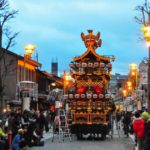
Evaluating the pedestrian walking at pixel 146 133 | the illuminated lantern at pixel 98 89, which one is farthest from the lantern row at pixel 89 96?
the pedestrian walking at pixel 146 133

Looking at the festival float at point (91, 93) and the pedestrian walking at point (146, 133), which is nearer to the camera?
the pedestrian walking at point (146, 133)

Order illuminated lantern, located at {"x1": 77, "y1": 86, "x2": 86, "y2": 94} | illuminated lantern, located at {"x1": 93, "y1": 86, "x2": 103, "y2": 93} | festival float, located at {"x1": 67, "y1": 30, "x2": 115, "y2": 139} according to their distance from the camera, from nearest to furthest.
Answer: festival float, located at {"x1": 67, "y1": 30, "x2": 115, "y2": 139}
illuminated lantern, located at {"x1": 93, "y1": 86, "x2": 103, "y2": 93}
illuminated lantern, located at {"x1": 77, "y1": 86, "x2": 86, "y2": 94}

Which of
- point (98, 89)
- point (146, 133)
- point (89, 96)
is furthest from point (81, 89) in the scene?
point (146, 133)

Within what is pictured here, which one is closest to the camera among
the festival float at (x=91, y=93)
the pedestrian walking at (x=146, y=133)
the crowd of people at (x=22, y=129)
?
the pedestrian walking at (x=146, y=133)

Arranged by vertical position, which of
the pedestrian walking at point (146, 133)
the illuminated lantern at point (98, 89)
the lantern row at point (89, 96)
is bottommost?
the pedestrian walking at point (146, 133)

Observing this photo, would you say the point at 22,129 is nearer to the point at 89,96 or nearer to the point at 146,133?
the point at 146,133

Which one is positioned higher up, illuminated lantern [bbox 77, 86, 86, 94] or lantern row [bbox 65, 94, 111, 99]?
illuminated lantern [bbox 77, 86, 86, 94]

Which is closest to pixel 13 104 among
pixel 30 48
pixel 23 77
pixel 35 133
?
pixel 23 77

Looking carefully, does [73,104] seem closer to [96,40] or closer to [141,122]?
[96,40]

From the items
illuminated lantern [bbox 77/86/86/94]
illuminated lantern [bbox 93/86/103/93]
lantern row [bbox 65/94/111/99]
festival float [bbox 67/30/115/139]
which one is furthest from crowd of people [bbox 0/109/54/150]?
illuminated lantern [bbox 93/86/103/93]

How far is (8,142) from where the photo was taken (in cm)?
2136

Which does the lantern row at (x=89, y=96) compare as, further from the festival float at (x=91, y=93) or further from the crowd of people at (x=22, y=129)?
the crowd of people at (x=22, y=129)

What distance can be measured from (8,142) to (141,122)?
515 cm

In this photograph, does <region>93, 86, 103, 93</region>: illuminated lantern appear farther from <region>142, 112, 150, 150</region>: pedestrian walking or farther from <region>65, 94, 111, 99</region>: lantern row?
<region>142, 112, 150, 150</region>: pedestrian walking
